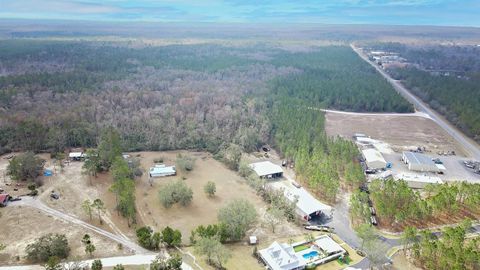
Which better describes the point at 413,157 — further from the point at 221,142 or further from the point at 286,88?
the point at 286,88

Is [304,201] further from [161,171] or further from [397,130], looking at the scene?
[397,130]

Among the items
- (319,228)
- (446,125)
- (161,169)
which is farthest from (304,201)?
(446,125)

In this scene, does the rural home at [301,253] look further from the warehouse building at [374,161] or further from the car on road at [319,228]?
the warehouse building at [374,161]

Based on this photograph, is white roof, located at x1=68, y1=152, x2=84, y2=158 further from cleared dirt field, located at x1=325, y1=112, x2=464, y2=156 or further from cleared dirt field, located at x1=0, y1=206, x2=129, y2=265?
cleared dirt field, located at x1=325, y1=112, x2=464, y2=156

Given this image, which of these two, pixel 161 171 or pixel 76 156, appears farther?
pixel 76 156

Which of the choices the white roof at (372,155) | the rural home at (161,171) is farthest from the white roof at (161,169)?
the white roof at (372,155)
